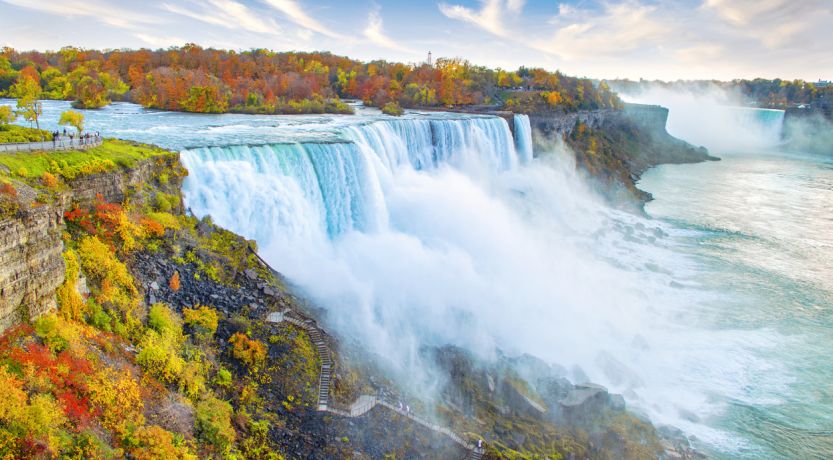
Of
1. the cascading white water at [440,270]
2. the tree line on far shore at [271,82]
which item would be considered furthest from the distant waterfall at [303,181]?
the tree line on far shore at [271,82]

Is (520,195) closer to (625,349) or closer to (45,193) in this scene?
(625,349)

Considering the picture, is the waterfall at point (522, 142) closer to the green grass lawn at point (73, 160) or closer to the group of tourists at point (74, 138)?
the green grass lawn at point (73, 160)

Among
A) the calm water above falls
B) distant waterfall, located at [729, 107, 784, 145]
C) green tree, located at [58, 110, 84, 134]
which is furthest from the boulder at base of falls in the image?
distant waterfall, located at [729, 107, 784, 145]

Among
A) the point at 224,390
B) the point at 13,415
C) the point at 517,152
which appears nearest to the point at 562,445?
the point at 224,390

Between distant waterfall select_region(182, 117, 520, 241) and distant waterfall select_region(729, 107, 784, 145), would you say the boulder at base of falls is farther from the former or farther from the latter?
distant waterfall select_region(729, 107, 784, 145)

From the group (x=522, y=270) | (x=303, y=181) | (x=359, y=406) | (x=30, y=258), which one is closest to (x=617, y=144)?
(x=522, y=270)
